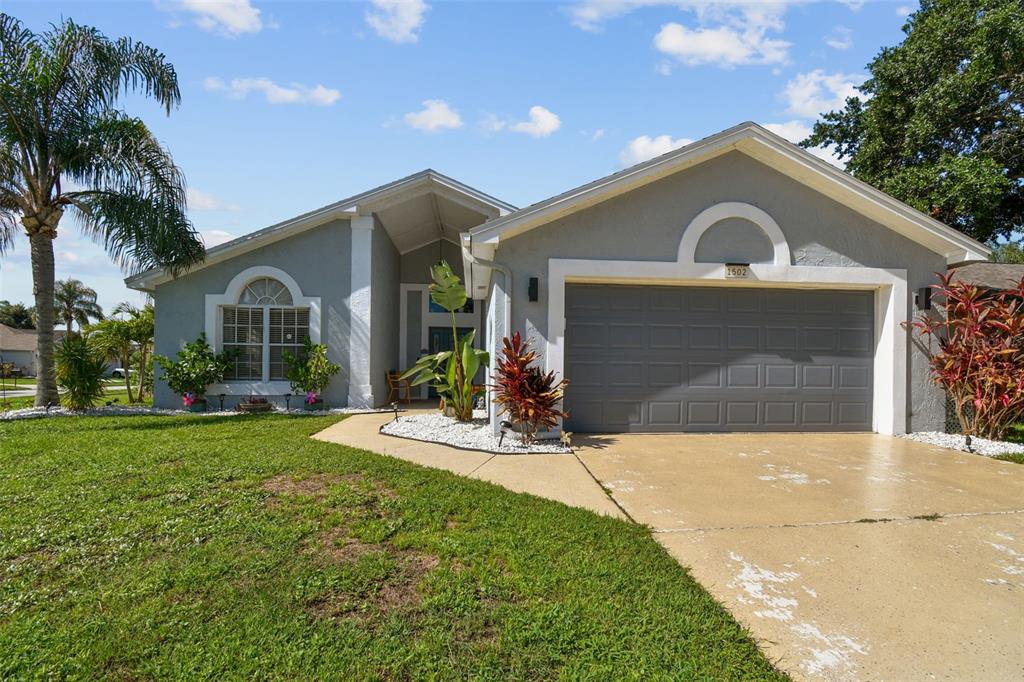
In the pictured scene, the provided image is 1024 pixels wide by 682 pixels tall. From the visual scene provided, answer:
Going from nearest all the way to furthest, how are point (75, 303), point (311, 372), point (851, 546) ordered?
point (851, 546), point (311, 372), point (75, 303)

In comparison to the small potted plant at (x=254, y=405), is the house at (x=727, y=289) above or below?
above

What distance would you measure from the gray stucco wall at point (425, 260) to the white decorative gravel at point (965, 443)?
12083 mm

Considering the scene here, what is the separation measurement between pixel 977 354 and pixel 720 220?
433 cm

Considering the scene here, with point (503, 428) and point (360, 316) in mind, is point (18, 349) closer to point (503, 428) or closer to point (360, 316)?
point (360, 316)

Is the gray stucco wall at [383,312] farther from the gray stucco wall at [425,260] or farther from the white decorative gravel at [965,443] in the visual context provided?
the white decorative gravel at [965,443]

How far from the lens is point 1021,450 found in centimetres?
702

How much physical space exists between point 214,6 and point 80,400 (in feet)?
27.6

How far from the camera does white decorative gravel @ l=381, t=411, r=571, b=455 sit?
22.8 ft

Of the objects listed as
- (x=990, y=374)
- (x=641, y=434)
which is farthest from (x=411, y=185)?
(x=990, y=374)

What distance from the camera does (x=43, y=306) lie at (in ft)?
34.7

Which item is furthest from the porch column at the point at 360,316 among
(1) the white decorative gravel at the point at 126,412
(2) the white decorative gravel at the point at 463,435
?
(2) the white decorative gravel at the point at 463,435

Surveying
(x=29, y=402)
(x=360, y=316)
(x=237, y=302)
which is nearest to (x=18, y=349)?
(x=29, y=402)

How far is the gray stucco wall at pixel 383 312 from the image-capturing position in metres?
11.9

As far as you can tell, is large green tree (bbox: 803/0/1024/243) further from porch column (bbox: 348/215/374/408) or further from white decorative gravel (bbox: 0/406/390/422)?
white decorative gravel (bbox: 0/406/390/422)
